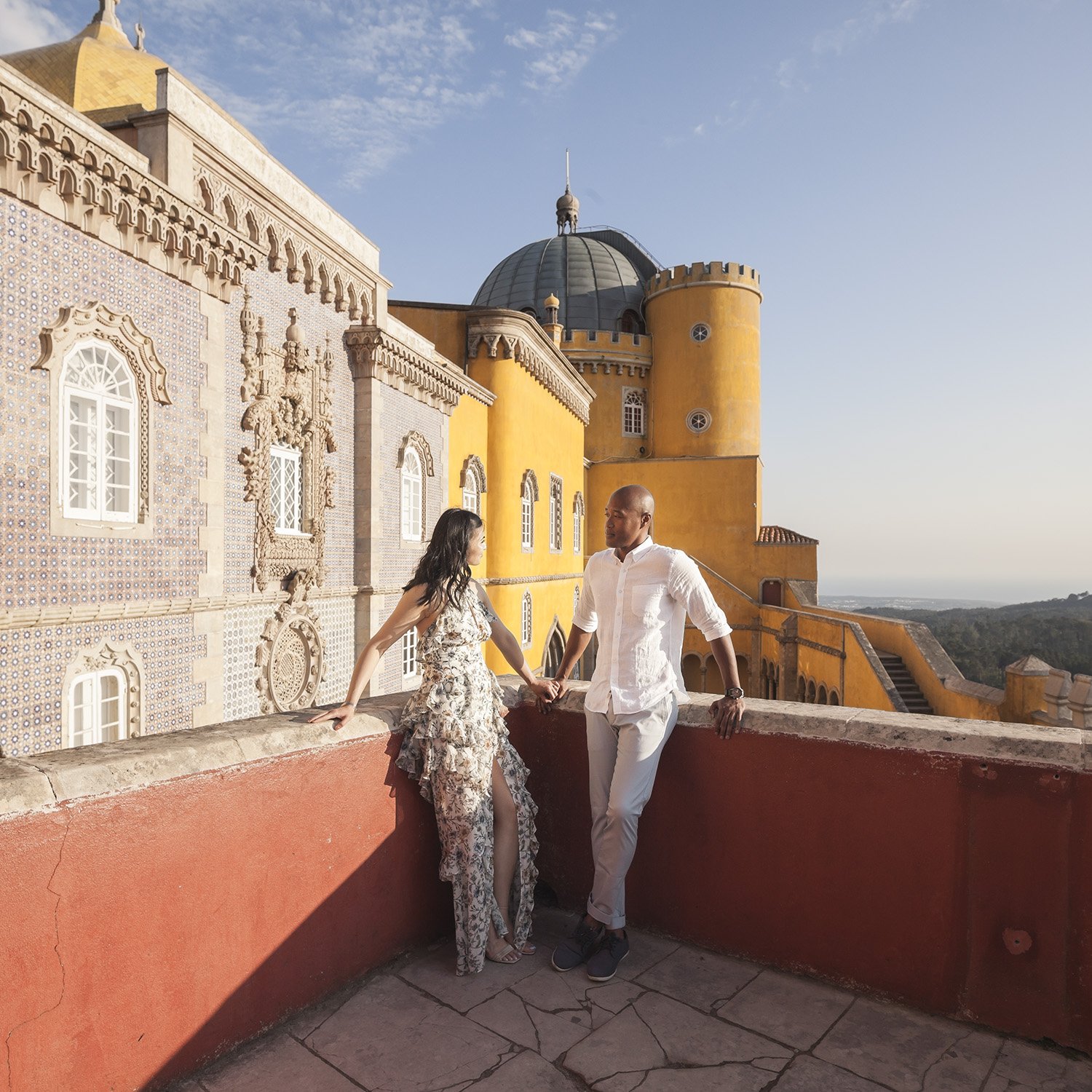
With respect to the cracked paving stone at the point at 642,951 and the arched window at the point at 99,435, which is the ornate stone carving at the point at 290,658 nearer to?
the arched window at the point at 99,435

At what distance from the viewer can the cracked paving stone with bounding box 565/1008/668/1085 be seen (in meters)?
2.25

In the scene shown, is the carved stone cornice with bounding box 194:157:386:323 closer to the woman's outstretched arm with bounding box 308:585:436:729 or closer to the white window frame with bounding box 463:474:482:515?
the white window frame with bounding box 463:474:482:515

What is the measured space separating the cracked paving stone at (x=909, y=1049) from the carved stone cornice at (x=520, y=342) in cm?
1543

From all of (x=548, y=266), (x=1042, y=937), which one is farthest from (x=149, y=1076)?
(x=548, y=266)

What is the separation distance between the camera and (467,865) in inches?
111

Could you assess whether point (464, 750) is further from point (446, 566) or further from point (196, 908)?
point (196, 908)

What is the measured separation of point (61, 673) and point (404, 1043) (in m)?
5.85

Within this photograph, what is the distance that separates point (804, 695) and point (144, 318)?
17.3 meters

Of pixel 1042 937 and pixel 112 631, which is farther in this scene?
pixel 112 631

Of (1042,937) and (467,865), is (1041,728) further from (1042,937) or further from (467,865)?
(467,865)

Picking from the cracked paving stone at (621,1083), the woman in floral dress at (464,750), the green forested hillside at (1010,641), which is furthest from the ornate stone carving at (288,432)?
the green forested hillside at (1010,641)

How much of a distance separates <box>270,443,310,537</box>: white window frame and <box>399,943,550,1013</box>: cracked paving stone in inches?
311

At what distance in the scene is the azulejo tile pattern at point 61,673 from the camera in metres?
6.32

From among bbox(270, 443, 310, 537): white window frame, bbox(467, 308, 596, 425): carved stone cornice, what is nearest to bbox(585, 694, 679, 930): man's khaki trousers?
bbox(270, 443, 310, 537): white window frame
